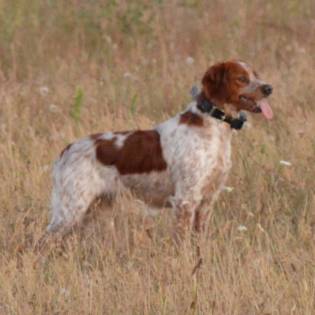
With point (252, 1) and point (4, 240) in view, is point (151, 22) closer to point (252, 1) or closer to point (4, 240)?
point (252, 1)

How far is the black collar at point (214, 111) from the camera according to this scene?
6.23 meters

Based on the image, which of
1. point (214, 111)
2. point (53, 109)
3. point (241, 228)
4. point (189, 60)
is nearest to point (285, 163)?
point (214, 111)

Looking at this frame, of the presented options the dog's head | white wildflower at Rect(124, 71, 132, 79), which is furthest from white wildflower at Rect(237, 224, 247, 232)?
white wildflower at Rect(124, 71, 132, 79)

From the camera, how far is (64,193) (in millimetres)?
6375

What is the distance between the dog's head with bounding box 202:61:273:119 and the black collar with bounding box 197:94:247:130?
4 centimetres

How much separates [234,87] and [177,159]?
1.65ft

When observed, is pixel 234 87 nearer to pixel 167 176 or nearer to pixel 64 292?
pixel 167 176

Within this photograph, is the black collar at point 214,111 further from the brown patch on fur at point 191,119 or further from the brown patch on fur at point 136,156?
the brown patch on fur at point 136,156

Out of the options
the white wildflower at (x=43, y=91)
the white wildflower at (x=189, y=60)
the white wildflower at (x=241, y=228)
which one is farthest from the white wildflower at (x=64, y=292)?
the white wildflower at (x=189, y=60)

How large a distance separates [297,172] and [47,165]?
1643 millimetres

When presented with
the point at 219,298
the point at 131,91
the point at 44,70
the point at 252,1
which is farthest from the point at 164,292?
the point at 252,1

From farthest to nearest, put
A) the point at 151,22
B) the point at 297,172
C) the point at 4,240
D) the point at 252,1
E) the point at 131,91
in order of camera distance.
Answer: the point at 252,1
the point at 151,22
the point at 131,91
the point at 297,172
the point at 4,240

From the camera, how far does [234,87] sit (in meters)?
6.26

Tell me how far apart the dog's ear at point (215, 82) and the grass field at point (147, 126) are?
0.75 metres
